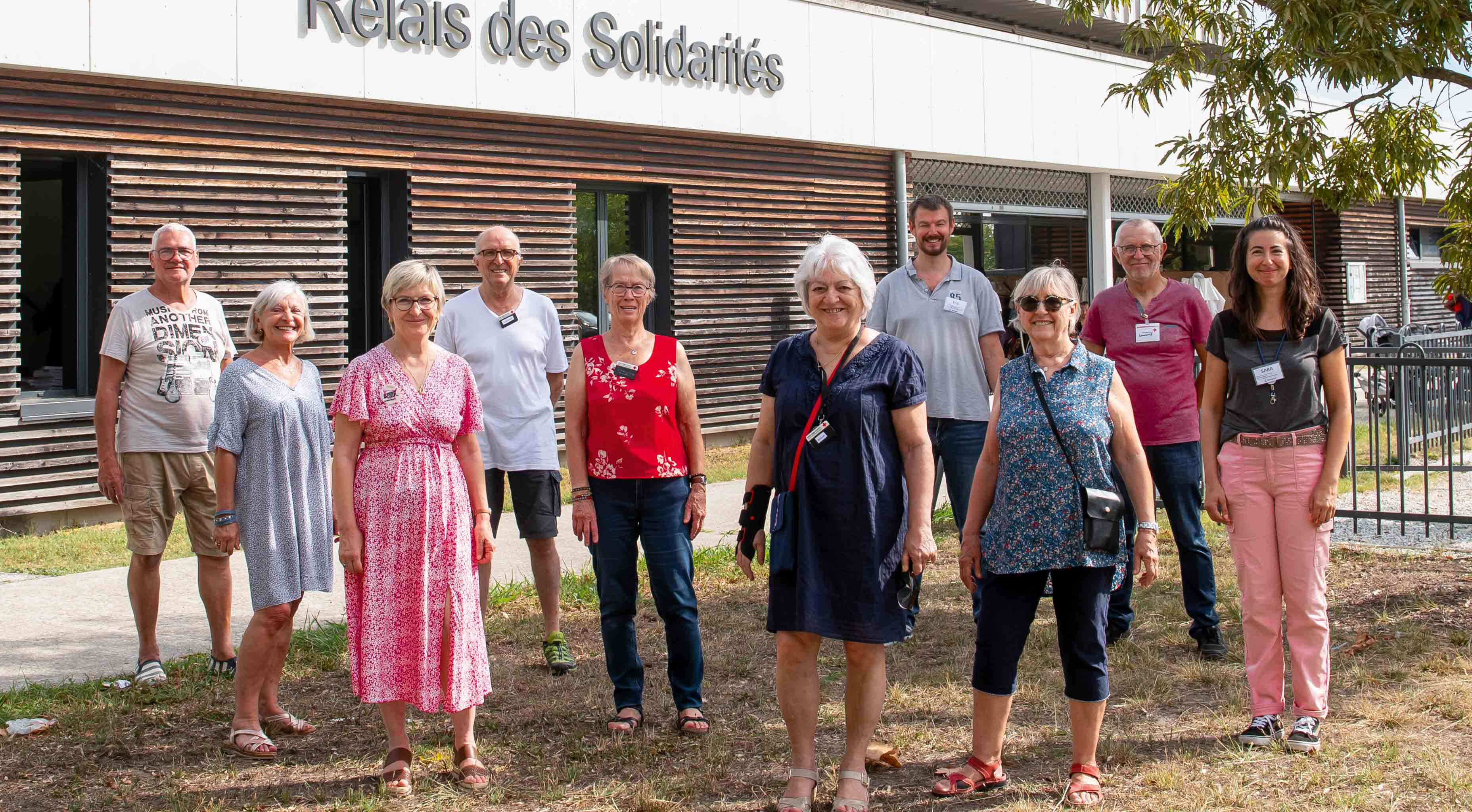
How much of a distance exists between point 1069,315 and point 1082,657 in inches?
43.3

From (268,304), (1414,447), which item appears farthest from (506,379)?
(1414,447)

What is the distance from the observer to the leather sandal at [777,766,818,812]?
4203 mm

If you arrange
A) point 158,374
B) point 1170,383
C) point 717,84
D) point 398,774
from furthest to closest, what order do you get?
point 717,84 → point 1170,383 → point 158,374 → point 398,774

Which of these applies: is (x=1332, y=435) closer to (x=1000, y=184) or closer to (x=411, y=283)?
(x=411, y=283)

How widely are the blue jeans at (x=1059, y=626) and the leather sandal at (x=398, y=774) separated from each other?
6.27 feet

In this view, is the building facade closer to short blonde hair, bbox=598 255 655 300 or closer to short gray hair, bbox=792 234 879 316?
short blonde hair, bbox=598 255 655 300

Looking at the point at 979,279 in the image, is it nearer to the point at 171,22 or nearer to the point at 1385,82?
the point at 1385,82

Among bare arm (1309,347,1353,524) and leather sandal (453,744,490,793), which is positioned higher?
bare arm (1309,347,1353,524)

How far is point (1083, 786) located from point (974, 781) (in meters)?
0.35

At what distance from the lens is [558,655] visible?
20.1 ft

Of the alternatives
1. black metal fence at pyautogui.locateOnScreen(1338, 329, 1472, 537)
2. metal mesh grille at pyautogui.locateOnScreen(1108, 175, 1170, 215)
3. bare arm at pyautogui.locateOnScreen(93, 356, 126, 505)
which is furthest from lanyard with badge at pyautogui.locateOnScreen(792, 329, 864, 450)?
metal mesh grille at pyautogui.locateOnScreen(1108, 175, 1170, 215)

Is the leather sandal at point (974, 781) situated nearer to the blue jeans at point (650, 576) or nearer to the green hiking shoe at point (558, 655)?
the blue jeans at point (650, 576)

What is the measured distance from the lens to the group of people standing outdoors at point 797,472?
4250 millimetres

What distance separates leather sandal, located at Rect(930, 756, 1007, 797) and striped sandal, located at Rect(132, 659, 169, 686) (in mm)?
3376
